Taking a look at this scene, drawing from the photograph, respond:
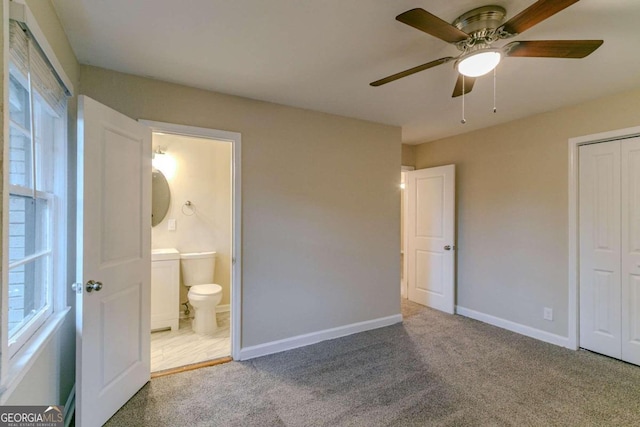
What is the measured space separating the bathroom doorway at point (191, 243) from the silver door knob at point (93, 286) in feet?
3.39

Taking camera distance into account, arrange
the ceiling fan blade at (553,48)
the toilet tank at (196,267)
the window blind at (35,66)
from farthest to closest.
Result: the toilet tank at (196,267)
the ceiling fan blade at (553,48)
the window blind at (35,66)

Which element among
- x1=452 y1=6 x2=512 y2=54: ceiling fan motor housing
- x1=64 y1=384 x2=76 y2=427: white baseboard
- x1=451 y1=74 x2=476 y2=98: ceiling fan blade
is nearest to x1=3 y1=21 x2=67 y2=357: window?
x1=64 y1=384 x2=76 y2=427: white baseboard

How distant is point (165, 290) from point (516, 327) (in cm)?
388

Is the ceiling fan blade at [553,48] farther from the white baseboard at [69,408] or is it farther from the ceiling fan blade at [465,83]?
the white baseboard at [69,408]

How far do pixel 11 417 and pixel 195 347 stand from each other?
1.88m

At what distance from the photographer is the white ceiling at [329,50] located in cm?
154

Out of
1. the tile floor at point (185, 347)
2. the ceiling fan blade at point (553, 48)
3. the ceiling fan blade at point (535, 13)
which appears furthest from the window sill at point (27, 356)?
the ceiling fan blade at point (553, 48)

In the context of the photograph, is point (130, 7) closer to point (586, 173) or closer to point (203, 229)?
point (203, 229)

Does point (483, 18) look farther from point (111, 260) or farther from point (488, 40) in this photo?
point (111, 260)

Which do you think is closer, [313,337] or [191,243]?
[313,337]

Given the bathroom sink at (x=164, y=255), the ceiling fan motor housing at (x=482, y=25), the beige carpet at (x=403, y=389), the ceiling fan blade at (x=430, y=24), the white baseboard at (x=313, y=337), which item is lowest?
the beige carpet at (x=403, y=389)

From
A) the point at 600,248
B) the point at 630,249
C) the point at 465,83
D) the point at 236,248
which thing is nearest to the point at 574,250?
the point at 600,248

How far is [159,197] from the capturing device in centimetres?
358

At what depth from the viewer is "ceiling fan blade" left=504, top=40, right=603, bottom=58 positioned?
142 cm
